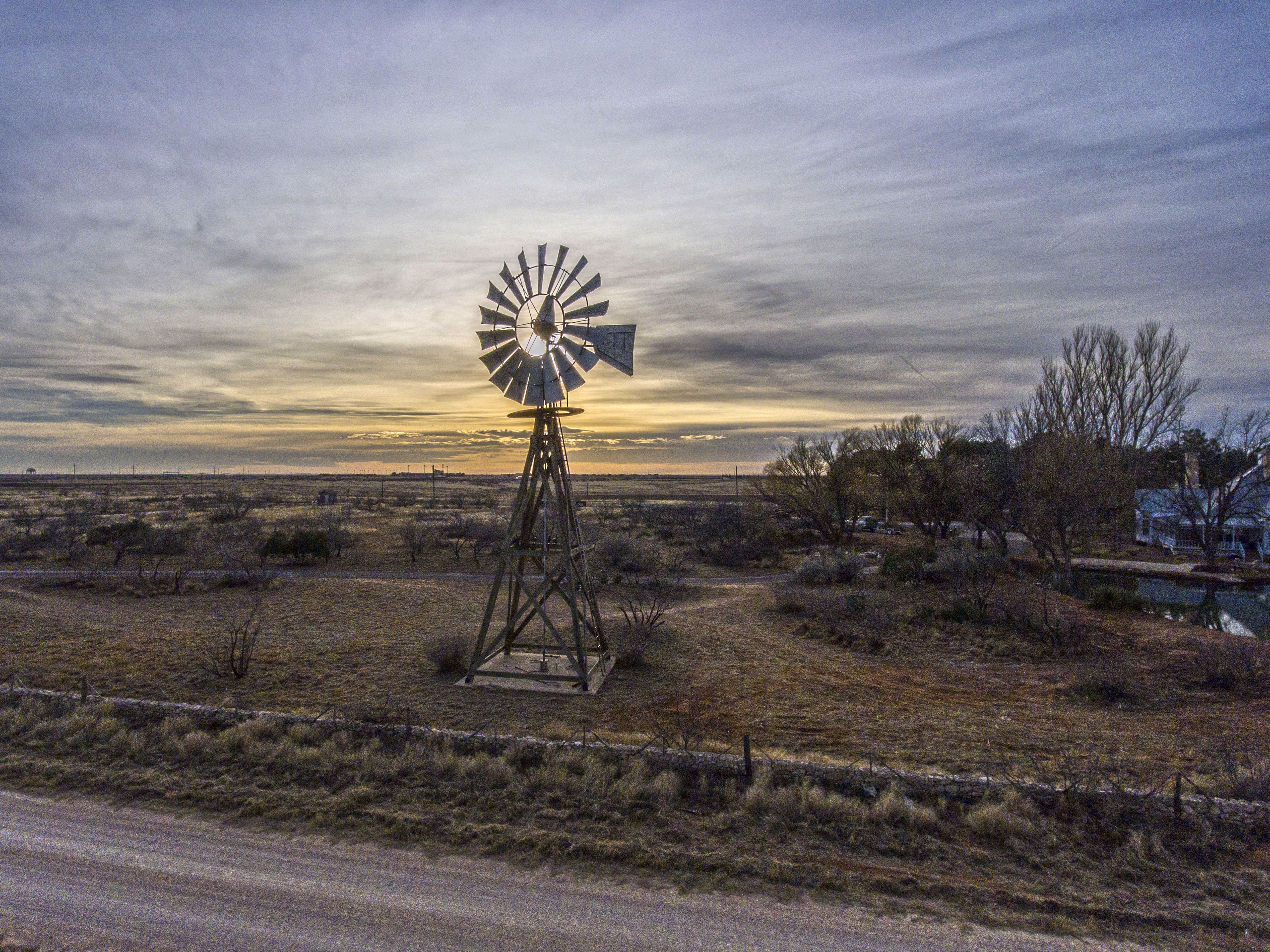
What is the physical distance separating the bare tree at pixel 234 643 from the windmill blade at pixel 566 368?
7.93 metres

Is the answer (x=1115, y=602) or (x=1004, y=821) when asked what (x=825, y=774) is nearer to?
(x=1004, y=821)

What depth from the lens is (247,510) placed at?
47219 mm

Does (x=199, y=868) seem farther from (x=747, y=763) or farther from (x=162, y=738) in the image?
(x=747, y=763)

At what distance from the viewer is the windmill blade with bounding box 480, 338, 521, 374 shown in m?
12.5

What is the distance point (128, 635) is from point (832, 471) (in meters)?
36.2

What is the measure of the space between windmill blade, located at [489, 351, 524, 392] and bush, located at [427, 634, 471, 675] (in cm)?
567

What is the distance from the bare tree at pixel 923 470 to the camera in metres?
37.1

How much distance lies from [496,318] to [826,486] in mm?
32912

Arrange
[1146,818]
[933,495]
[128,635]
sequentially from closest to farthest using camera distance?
[1146,818] → [128,635] → [933,495]

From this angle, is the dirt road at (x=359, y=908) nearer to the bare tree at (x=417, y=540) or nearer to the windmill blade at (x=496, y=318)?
the windmill blade at (x=496, y=318)

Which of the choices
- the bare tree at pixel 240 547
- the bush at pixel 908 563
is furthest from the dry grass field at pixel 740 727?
the bare tree at pixel 240 547

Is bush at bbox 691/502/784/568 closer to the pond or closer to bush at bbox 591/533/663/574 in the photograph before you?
bush at bbox 591/533/663/574

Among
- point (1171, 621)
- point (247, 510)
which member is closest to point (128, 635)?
point (1171, 621)

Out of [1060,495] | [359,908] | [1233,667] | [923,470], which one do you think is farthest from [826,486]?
[359,908]
